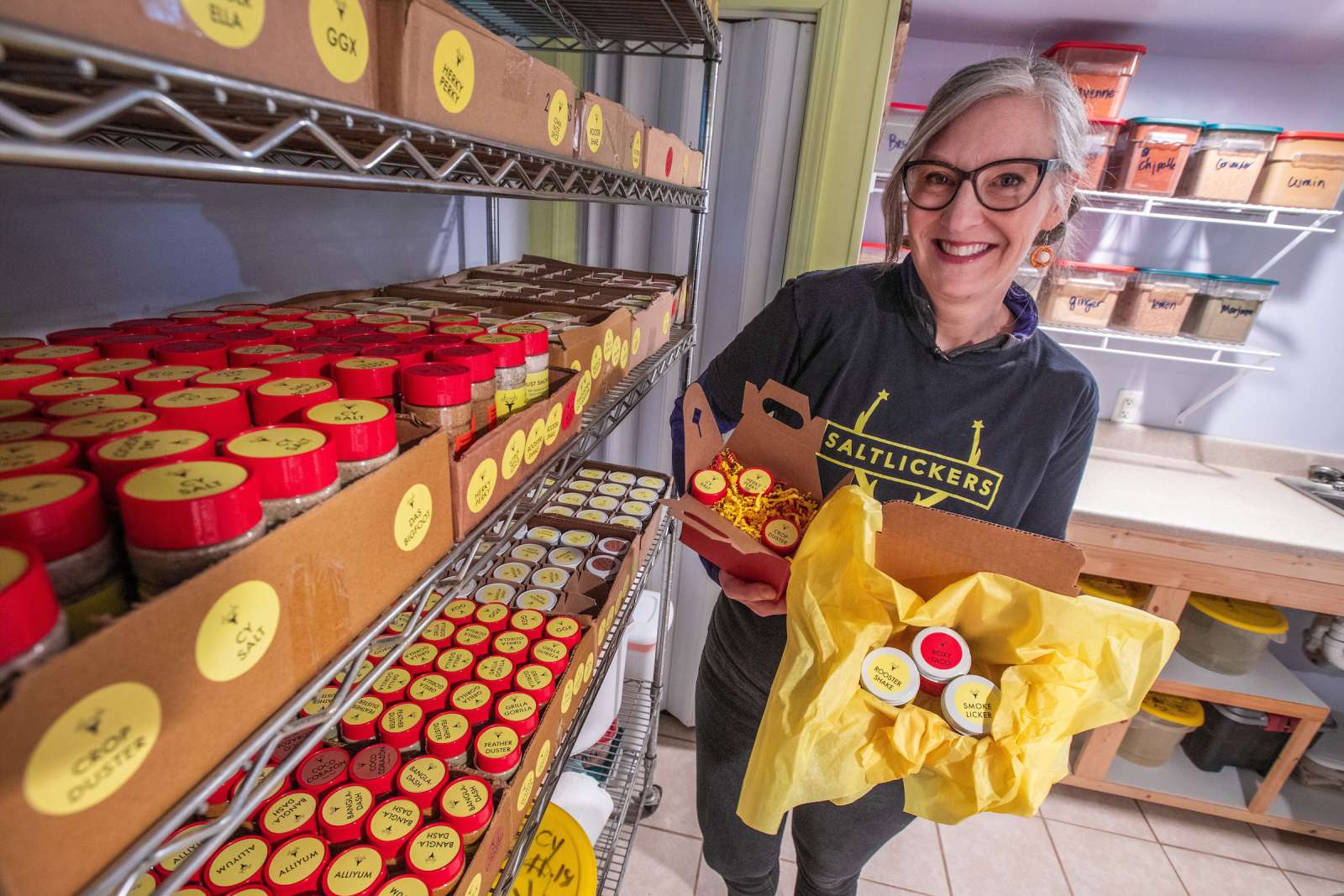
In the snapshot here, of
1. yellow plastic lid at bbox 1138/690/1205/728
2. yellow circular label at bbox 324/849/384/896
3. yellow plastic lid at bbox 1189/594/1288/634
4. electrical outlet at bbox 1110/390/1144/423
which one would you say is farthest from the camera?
electrical outlet at bbox 1110/390/1144/423

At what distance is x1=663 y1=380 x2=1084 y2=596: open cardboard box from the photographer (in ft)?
2.41

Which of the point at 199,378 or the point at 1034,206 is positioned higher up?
the point at 1034,206

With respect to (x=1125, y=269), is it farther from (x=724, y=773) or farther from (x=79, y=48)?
(x=79, y=48)

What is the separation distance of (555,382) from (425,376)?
261 mm

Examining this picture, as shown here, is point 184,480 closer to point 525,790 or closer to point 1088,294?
point 525,790

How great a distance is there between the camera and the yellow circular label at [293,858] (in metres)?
0.61

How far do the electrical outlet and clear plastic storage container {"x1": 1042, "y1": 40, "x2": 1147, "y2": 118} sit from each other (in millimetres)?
922

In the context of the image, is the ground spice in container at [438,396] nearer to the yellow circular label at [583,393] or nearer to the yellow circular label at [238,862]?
the yellow circular label at [583,393]

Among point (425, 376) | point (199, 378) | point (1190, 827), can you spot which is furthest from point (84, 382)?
point (1190, 827)

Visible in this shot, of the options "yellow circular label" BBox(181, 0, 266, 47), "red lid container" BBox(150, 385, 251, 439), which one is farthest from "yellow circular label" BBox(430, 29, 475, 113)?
"red lid container" BBox(150, 385, 251, 439)

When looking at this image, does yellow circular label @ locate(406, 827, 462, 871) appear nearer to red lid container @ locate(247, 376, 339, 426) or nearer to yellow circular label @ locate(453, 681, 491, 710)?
yellow circular label @ locate(453, 681, 491, 710)

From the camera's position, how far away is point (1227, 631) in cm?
188

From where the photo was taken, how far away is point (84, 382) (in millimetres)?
500

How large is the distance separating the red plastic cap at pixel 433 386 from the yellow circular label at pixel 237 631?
0.79 ft
